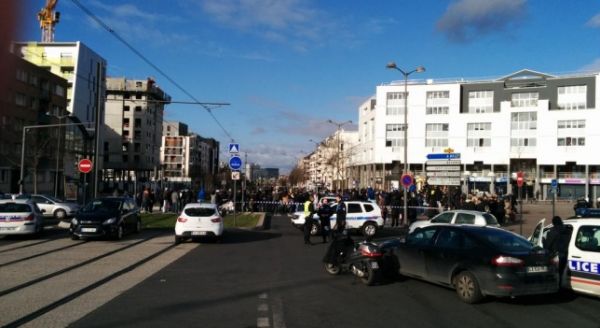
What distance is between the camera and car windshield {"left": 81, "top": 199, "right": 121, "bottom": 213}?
779 inches

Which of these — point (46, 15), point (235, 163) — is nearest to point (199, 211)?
point (235, 163)

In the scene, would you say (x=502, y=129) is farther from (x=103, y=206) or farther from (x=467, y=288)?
(x=467, y=288)

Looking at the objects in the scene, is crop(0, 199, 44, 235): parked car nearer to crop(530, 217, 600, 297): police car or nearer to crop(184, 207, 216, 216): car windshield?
crop(184, 207, 216, 216): car windshield

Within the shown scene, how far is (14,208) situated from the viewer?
1897 cm

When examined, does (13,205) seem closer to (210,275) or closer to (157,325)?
(210,275)

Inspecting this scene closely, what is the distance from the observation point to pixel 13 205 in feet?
Answer: 62.9

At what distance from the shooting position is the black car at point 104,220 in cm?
1831

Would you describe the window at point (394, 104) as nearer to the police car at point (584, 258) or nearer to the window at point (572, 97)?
Result: the window at point (572, 97)

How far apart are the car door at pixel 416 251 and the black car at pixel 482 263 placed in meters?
0.02

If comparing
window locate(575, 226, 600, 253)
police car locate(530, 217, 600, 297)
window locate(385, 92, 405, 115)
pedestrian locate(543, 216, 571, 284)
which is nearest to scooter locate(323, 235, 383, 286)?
pedestrian locate(543, 216, 571, 284)

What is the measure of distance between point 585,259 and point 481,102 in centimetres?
7307

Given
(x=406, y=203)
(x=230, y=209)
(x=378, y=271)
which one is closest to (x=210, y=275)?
(x=378, y=271)

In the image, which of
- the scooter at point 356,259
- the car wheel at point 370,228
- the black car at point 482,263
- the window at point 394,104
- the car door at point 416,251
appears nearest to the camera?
the black car at point 482,263

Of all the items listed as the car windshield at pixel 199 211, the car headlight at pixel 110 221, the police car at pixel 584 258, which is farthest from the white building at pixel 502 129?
the police car at pixel 584 258
